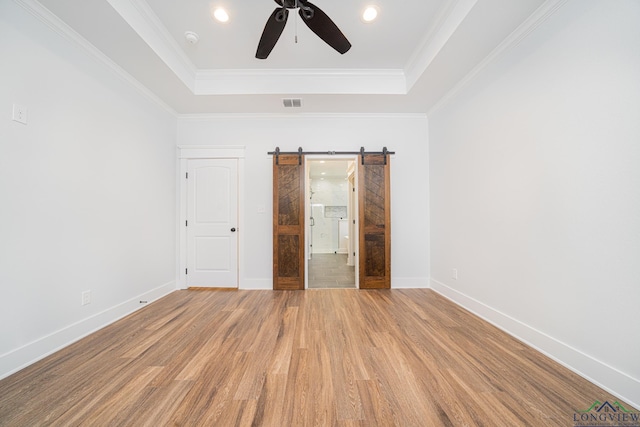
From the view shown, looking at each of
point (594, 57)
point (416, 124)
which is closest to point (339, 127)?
point (416, 124)

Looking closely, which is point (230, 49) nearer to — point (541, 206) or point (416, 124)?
point (416, 124)

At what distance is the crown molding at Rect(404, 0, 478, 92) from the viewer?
6.53 feet

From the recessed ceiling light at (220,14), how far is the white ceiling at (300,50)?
53 millimetres

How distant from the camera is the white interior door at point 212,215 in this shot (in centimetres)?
367

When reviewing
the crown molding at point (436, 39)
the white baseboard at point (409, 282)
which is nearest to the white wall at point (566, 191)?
the crown molding at point (436, 39)

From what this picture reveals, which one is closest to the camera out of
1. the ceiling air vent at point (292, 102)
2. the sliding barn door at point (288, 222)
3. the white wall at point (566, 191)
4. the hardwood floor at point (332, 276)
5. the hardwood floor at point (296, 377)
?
the hardwood floor at point (296, 377)

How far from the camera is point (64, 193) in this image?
6.65 feet

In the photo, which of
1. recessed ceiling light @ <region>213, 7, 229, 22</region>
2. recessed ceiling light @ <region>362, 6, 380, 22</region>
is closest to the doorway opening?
recessed ceiling light @ <region>362, 6, 380, 22</region>

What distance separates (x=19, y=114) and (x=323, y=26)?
2.40 m

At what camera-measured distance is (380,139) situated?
375 centimetres

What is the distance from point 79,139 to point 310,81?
8.38ft

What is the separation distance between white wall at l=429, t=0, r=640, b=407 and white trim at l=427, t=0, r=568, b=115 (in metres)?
0.06

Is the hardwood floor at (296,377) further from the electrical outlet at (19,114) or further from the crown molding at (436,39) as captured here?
the crown molding at (436,39)

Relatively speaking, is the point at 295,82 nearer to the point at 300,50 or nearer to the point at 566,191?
the point at 300,50
